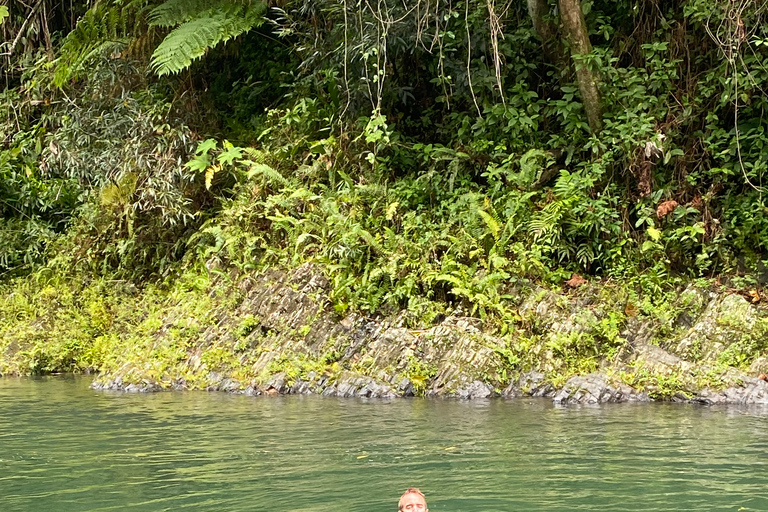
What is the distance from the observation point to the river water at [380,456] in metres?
6.82

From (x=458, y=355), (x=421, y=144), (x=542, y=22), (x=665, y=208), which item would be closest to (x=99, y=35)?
(x=421, y=144)

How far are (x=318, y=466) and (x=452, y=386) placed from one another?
3.96 meters

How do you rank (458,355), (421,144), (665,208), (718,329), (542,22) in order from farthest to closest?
(421,144)
(542,22)
(665,208)
(458,355)
(718,329)

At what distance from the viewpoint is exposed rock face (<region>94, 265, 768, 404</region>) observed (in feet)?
36.7

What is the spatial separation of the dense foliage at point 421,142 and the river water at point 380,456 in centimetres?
280

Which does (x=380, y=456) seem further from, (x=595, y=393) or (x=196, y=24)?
(x=196, y=24)

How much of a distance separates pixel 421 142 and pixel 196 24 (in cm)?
392

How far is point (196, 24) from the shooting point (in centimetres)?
1423

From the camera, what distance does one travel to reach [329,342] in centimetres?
1282

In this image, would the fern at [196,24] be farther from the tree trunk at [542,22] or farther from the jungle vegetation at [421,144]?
the tree trunk at [542,22]

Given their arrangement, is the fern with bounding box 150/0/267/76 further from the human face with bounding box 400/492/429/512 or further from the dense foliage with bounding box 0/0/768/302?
the human face with bounding box 400/492/429/512

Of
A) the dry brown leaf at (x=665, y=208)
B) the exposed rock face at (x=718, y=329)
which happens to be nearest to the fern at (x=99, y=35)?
the dry brown leaf at (x=665, y=208)

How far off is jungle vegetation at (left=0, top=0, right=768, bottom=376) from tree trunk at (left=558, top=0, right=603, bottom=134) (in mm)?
27

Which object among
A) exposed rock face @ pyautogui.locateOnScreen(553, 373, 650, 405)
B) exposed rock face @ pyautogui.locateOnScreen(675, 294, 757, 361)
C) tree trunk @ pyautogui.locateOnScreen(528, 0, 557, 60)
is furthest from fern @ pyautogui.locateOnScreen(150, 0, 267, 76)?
exposed rock face @ pyautogui.locateOnScreen(675, 294, 757, 361)
